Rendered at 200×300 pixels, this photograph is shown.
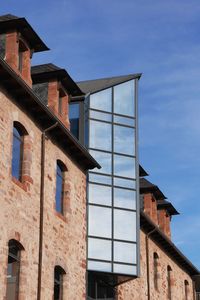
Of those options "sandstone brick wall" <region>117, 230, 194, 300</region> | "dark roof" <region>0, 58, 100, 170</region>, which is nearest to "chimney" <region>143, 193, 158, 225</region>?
"sandstone brick wall" <region>117, 230, 194, 300</region>

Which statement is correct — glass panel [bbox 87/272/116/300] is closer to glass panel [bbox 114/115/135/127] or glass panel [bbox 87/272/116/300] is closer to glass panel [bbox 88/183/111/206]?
glass panel [bbox 88/183/111/206]

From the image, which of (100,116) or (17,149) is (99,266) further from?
(17,149)

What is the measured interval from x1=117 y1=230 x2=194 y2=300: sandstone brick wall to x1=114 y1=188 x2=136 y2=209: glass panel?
3.29 meters

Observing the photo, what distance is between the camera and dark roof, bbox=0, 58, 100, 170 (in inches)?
706

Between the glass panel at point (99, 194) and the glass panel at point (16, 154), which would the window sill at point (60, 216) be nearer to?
the glass panel at point (16, 154)

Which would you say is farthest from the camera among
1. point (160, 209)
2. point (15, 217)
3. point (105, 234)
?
point (160, 209)

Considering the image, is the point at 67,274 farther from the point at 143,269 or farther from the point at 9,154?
the point at 143,269

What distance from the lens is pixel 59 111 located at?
2225cm

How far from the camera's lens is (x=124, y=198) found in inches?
992

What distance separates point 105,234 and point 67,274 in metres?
3.84

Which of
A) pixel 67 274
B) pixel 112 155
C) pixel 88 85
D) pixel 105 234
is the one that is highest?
pixel 88 85

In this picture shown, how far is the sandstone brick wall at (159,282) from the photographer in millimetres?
27000

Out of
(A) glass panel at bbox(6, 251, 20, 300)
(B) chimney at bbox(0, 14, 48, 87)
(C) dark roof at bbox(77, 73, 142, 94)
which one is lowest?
(A) glass panel at bbox(6, 251, 20, 300)

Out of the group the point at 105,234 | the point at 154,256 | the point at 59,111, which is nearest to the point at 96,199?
the point at 105,234
